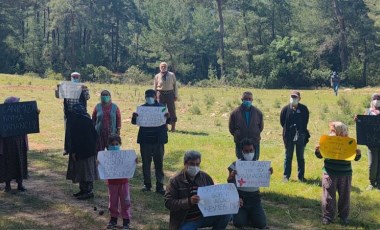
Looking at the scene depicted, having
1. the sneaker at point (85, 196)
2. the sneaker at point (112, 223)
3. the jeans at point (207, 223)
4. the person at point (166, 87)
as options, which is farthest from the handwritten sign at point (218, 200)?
the person at point (166, 87)

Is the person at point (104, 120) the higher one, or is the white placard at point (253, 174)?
the person at point (104, 120)

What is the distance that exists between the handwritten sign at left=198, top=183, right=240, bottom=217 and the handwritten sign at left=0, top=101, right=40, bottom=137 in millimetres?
4463

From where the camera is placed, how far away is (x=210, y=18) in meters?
71.8

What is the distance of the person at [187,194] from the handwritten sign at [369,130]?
461 cm

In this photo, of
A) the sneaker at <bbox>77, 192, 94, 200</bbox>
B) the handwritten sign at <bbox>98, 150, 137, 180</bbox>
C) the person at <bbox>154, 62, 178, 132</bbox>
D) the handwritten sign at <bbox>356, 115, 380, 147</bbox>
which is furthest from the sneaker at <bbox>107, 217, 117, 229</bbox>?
the person at <bbox>154, 62, 178, 132</bbox>

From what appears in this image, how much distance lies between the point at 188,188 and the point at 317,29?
5510 cm

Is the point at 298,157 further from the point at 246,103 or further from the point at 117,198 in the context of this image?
the point at 117,198

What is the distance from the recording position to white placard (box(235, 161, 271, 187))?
768 cm

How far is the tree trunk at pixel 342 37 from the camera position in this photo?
55.7 m

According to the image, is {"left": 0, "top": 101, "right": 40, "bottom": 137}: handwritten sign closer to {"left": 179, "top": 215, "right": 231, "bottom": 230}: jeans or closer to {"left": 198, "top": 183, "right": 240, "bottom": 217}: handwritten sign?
{"left": 179, "top": 215, "right": 231, "bottom": 230}: jeans

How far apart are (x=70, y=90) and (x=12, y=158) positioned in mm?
1995

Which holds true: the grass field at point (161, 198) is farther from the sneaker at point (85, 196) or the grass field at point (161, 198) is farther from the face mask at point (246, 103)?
the face mask at point (246, 103)

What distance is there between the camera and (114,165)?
24.9 ft

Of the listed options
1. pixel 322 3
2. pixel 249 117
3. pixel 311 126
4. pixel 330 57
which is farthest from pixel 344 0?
pixel 249 117
